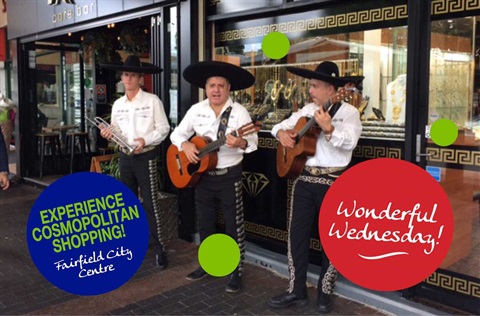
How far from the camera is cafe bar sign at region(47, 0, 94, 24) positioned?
6.73m

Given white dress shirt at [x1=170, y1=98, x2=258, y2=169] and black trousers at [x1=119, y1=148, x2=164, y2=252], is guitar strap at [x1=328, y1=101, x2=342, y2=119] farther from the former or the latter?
black trousers at [x1=119, y1=148, x2=164, y2=252]

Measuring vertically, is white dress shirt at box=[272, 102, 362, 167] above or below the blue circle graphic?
above

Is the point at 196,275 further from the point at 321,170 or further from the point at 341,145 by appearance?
A: the point at 341,145

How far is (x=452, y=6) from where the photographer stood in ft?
11.7

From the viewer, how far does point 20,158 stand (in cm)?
892

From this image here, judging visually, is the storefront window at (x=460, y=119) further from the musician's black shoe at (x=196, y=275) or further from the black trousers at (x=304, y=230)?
the musician's black shoe at (x=196, y=275)

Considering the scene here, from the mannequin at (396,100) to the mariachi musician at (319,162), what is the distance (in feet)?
1.70

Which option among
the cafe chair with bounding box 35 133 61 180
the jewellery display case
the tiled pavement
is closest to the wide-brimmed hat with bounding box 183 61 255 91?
the jewellery display case

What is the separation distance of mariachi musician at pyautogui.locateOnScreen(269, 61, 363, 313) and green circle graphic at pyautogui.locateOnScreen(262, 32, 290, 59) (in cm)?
85

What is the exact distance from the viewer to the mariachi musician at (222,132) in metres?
4.03

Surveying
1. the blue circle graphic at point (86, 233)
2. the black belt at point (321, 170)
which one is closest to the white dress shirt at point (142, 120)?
the black belt at point (321, 170)

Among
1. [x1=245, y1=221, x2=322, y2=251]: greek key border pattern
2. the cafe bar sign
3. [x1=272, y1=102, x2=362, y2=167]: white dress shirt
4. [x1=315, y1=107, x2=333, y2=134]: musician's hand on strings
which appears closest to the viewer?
[x1=315, y1=107, x2=333, y2=134]: musician's hand on strings

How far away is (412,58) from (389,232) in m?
1.71

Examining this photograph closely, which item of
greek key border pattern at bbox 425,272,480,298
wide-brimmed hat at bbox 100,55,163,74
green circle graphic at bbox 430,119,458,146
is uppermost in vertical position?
wide-brimmed hat at bbox 100,55,163,74
